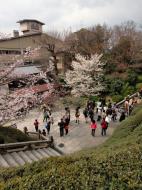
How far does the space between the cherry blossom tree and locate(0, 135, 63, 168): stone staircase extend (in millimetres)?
20891

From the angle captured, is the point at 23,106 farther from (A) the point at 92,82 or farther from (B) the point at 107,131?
(A) the point at 92,82

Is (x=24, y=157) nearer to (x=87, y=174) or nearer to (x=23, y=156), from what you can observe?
(x=23, y=156)

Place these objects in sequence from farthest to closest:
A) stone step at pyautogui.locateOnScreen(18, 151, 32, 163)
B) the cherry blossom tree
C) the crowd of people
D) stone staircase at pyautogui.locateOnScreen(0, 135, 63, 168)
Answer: the cherry blossom tree, the crowd of people, stone step at pyautogui.locateOnScreen(18, 151, 32, 163), stone staircase at pyautogui.locateOnScreen(0, 135, 63, 168)

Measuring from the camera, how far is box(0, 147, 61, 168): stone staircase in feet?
38.9

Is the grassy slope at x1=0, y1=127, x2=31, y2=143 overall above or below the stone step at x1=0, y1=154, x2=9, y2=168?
below

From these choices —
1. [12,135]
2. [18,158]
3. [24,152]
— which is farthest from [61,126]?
[18,158]

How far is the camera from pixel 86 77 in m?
35.8

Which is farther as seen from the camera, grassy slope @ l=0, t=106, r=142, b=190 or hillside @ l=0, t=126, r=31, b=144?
hillside @ l=0, t=126, r=31, b=144

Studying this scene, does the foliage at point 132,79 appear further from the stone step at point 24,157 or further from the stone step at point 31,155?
the stone step at point 24,157

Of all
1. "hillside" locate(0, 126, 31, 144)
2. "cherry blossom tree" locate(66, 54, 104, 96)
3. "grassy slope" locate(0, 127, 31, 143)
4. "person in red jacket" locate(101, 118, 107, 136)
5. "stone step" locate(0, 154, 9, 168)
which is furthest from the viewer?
"cherry blossom tree" locate(66, 54, 104, 96)

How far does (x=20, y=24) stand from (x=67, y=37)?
19124mm

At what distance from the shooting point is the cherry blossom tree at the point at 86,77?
35.4 m

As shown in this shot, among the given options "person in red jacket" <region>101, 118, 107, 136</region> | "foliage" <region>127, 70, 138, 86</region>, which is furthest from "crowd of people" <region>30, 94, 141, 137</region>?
"foliage" <region>127, 70, 138, 86</region>

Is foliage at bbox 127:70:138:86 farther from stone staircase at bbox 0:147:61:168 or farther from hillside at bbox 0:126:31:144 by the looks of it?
stone staircase at bbox 0:147:61:168
